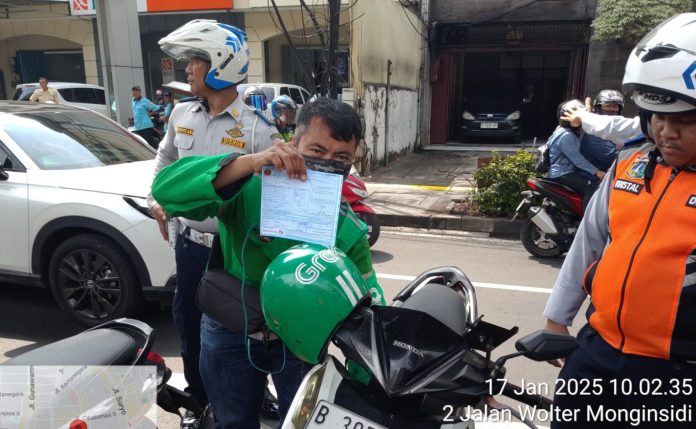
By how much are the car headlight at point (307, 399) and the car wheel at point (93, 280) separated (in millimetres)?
2745

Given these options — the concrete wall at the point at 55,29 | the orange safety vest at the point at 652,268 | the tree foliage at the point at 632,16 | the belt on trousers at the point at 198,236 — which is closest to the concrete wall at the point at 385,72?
the tree foliage at the point at 632,16

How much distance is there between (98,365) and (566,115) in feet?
7.30

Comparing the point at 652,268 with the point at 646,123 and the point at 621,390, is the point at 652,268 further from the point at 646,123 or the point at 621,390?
the point at 646,123

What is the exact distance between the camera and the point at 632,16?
11078 mm

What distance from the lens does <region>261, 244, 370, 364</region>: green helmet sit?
1.22 m

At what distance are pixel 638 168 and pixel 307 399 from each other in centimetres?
117

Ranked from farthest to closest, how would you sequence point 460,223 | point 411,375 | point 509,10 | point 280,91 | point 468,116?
point 468,116, point 509,10, point 280,91, point 460,223, point 411,375

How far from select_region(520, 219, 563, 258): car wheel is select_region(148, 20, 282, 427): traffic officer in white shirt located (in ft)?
13.1

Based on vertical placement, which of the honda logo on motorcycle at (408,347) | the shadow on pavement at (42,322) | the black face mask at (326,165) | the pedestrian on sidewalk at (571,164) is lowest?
the shadow on pavement at (42,322)

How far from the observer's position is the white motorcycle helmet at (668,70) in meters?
1.41

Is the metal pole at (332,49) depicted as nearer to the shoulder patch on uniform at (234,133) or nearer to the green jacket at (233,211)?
the shoulder patch on uniform at (234,133)

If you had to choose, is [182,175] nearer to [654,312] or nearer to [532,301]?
[654,312]

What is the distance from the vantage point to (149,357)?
6.62 feet

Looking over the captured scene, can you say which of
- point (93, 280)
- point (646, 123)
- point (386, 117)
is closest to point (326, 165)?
point (646, 123)
